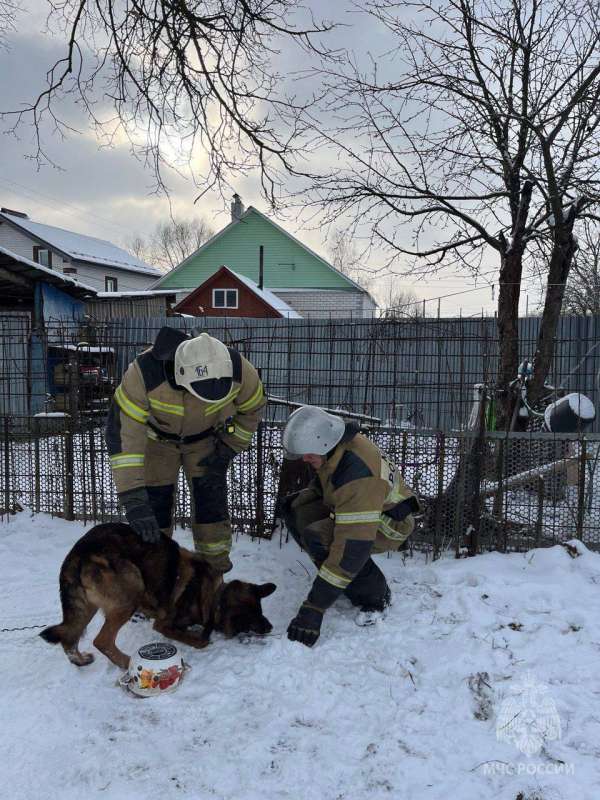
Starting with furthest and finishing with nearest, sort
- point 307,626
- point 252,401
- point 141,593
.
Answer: point 252,401 → point 307,626 → point 141,593

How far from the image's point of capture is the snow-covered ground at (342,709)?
89.3 inches

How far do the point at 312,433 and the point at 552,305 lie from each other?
5.71 m

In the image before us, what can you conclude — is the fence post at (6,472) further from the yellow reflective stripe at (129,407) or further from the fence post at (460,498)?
the fence post at (460,498)

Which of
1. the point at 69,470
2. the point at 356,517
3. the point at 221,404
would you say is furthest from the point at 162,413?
the point at 69,470

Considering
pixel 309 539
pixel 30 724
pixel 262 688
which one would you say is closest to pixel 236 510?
pixel 309 539

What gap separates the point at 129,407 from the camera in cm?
345

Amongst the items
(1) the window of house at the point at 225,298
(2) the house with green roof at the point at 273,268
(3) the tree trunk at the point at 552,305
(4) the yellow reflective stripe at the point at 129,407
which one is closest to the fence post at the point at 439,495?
(4) the yellow reflective stripe at the point at 129,407

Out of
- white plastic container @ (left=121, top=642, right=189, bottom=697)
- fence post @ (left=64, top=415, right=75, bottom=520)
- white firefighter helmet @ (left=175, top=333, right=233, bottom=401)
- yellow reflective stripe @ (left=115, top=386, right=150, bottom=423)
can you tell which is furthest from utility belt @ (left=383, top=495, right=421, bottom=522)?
fence post @ (left=64, top=415, right=75, bottom=520)

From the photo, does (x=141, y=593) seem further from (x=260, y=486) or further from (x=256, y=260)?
(x=256, y=260)

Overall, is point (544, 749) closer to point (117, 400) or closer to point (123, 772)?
point (123, 772)

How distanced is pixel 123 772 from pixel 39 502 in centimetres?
381

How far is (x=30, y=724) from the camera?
8.48ft

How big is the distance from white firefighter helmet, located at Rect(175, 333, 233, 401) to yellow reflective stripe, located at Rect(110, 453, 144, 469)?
1.76 feet

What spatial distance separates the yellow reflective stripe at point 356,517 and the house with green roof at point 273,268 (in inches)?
859
